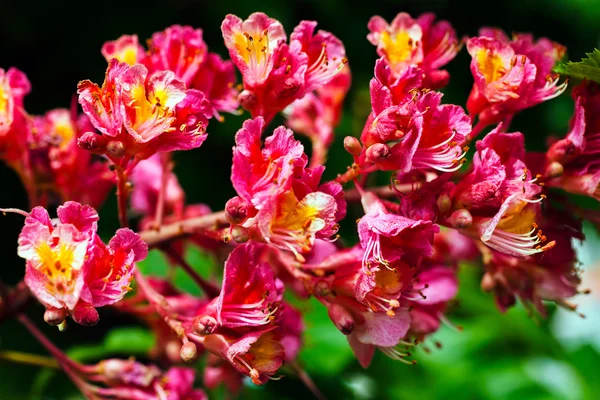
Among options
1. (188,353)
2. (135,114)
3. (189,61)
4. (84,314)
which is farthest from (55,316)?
(189,61)

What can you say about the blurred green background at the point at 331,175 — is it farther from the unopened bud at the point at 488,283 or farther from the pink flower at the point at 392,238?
the pink flower at the point at 392,238

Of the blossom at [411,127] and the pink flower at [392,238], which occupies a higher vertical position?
the blossom at [411,127]

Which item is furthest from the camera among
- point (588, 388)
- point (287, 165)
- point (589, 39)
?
point (589, 39)

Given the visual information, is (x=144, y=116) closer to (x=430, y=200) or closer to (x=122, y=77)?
(x=122, y=77)

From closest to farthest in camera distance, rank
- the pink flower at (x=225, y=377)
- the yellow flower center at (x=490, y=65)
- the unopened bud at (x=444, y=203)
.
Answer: the unopened bud at (x=444, y=203), the yellow flower center at (x=490, y=65), the pink flower at (x=225, y=377)

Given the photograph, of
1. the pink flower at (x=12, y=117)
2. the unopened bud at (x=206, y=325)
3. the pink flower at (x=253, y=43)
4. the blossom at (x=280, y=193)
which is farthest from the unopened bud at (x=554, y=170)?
the pink flower at (x=12, y=117)

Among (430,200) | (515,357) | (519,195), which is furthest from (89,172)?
(515,357)

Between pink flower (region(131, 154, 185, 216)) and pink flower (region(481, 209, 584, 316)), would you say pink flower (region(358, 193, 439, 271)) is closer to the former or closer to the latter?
pink flower (region(481, 209, 584, 316))
